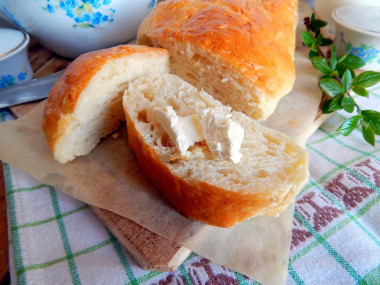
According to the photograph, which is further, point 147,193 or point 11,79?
point 11,79

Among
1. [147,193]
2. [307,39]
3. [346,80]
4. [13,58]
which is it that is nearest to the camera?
[147,193]

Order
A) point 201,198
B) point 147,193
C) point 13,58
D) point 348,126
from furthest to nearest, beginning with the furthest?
1. point 13,58
2. point 348,126
3. point 147,193
4. point 201,198

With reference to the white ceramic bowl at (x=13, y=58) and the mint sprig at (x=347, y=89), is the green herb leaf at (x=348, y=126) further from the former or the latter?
the white ceramic bowl at (x=13, y=58)

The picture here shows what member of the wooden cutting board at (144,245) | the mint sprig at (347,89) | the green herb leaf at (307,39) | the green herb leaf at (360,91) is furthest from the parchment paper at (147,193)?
the green herb leaf at (307,39)

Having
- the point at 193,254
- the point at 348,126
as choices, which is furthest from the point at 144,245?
the point at 348,126

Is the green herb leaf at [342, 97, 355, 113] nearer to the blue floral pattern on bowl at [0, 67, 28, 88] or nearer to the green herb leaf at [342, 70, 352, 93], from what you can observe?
the green herb leaf at [342, 70, 352, 93]

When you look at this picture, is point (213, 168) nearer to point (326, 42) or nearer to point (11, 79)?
point (11, 79)

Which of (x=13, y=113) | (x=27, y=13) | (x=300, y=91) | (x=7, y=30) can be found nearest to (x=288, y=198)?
(x=300, y=91)
